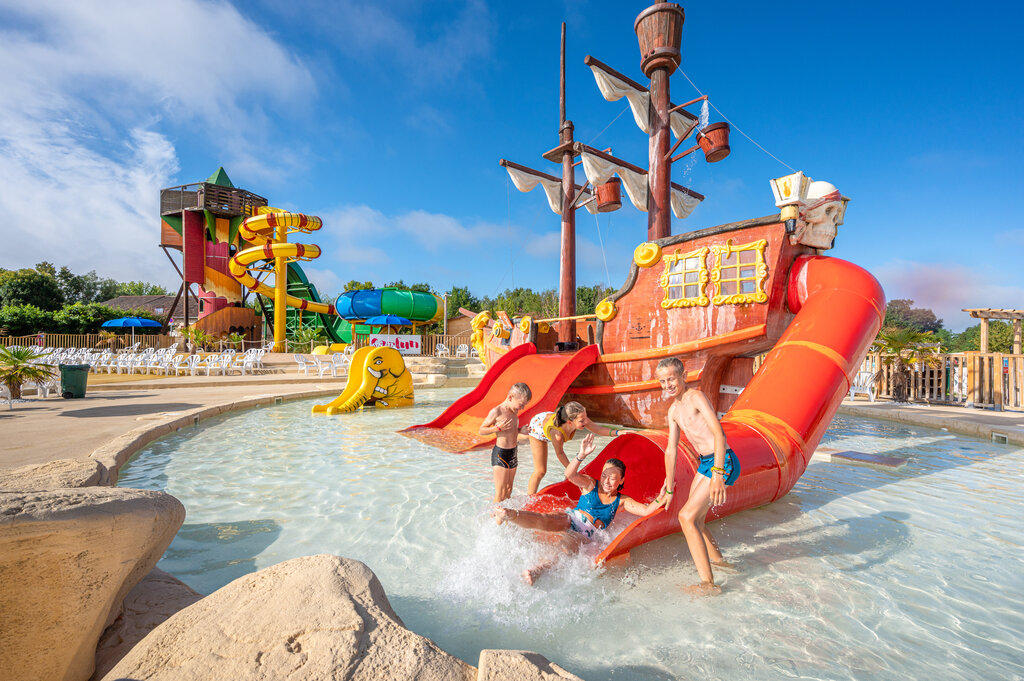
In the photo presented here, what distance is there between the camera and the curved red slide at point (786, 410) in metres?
3.76

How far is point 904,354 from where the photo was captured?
13.3 metres

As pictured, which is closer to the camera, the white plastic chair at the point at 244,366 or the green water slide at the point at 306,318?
the white plastic chair at the point at 244,366

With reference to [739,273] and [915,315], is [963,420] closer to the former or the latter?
[739,273]

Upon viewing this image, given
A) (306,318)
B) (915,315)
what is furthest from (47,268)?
(915,315)

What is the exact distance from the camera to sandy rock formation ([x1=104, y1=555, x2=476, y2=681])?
144 centimetres

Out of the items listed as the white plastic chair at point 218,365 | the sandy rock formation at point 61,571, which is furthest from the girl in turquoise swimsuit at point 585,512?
the white plastic chair at point 218,365

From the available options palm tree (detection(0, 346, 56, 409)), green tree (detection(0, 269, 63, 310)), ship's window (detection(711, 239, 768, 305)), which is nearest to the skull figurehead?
ship's window (detection(711, 239, 768, 305))

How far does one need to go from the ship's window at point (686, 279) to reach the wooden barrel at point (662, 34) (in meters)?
4.12

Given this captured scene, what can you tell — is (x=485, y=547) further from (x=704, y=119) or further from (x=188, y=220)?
(x=188, y=220)

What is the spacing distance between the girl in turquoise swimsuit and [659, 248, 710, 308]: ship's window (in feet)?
10.9

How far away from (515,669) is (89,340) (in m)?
38.9

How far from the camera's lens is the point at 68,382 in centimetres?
1112

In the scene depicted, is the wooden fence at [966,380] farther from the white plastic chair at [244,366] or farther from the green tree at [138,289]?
the green tree at [138,289]

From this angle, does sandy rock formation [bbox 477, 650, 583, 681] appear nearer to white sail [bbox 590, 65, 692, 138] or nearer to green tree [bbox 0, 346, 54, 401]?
white sail [bbox 590, 65, 692, 138]
